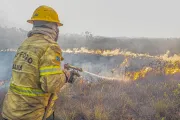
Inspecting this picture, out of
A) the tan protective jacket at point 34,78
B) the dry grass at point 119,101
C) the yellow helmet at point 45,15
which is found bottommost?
the dry grass at point 119,101

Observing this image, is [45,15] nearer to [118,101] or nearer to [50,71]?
[50,71]

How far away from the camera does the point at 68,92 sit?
7.33m

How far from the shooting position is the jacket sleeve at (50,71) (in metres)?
3.07


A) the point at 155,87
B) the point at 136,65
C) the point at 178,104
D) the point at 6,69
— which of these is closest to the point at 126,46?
the point at 136,65

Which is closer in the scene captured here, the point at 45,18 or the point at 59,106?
the point at 45,18

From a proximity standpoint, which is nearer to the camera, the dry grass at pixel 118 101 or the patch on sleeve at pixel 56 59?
the patch on sleeve at pixel 56 59

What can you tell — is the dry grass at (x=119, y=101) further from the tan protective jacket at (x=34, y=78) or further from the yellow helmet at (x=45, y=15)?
the yellow helmet at (x=45, y=15)

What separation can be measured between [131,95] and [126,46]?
14393 millimetres

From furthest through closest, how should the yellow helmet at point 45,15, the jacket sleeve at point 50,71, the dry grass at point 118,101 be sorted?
the dry grass at point 118,101
the yellow helmet at point 45,15
the jacket sleeve at point 50,71

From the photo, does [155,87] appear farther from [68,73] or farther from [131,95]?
[68,73]

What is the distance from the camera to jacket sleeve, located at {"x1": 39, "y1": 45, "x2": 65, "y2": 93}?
3.07m

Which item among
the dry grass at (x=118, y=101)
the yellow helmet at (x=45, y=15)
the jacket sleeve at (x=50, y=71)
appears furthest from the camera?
the dry grass at (x=118, y=101)

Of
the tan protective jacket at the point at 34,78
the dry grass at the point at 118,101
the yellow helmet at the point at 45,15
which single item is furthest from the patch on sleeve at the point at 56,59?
the dry grass at the point at 118,101

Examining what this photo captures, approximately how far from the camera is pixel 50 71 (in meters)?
3.07
